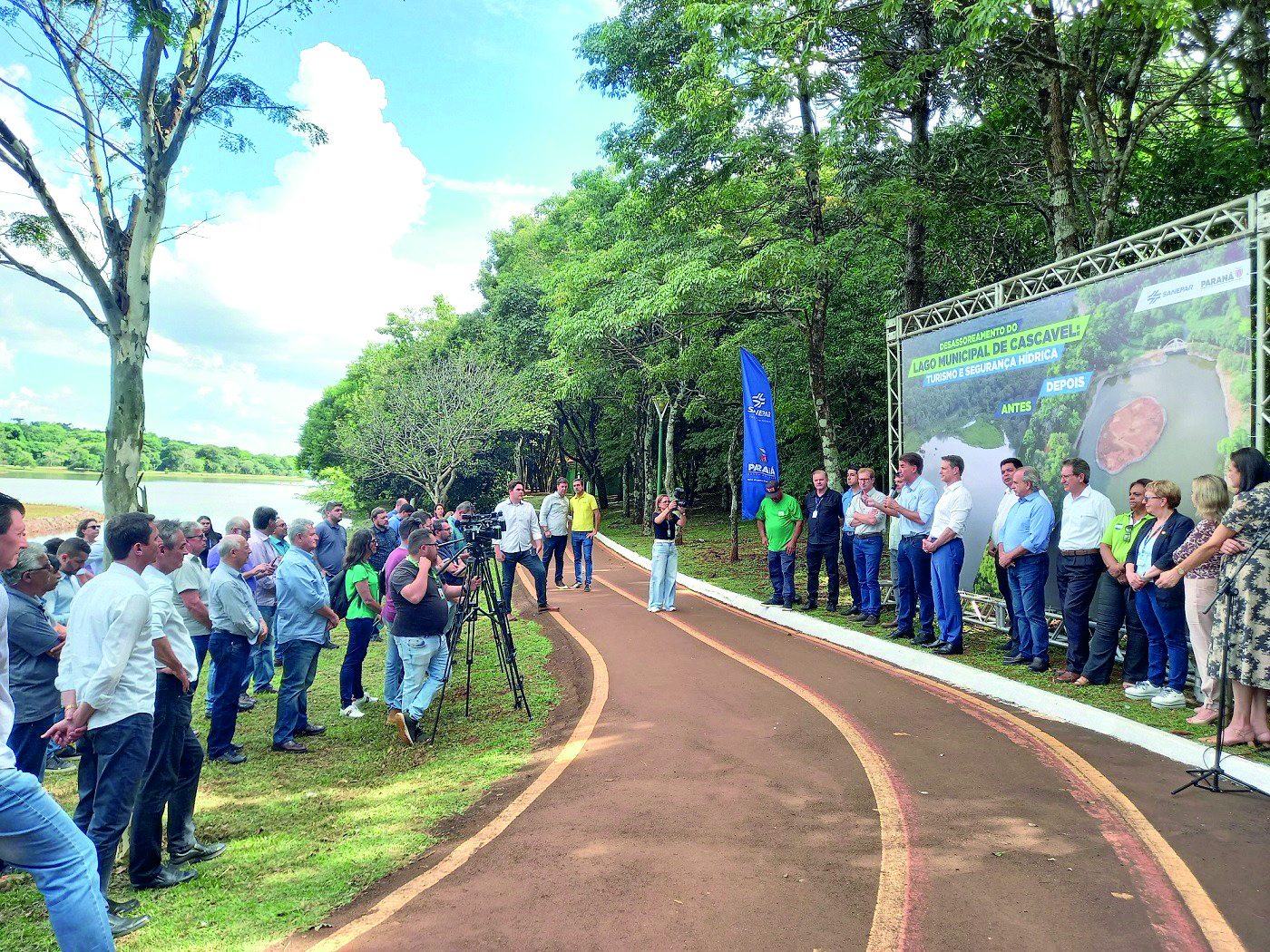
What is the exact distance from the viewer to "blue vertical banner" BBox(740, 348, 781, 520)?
12.1 metres

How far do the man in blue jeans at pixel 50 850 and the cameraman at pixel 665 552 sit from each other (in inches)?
349

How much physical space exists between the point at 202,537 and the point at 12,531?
3.19 meters

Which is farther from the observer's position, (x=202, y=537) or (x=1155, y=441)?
(x=1155, y=441)

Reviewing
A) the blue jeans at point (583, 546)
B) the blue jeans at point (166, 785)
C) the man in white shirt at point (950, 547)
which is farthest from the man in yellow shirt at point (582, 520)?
the blue jeans at point (166, 785)

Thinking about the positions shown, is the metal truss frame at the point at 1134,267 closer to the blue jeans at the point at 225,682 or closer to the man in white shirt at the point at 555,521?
the man in white shirt at the point at 555,521

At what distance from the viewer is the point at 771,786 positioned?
16.5 feet

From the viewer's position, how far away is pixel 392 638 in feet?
23.6

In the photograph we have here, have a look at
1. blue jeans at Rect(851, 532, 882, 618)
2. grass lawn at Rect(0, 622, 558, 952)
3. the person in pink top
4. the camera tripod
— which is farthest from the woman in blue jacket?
the person in pink top

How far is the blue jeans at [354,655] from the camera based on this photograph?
756cm

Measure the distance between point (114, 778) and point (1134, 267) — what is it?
8.89 meters

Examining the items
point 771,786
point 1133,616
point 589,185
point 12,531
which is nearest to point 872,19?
point 1133,616

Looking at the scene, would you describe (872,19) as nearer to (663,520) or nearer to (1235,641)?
(663,520)

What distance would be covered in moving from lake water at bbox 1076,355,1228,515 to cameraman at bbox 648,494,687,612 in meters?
5.71

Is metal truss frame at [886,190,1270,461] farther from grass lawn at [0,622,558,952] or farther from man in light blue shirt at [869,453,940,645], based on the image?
grass lawn at [0,622,558,952]
